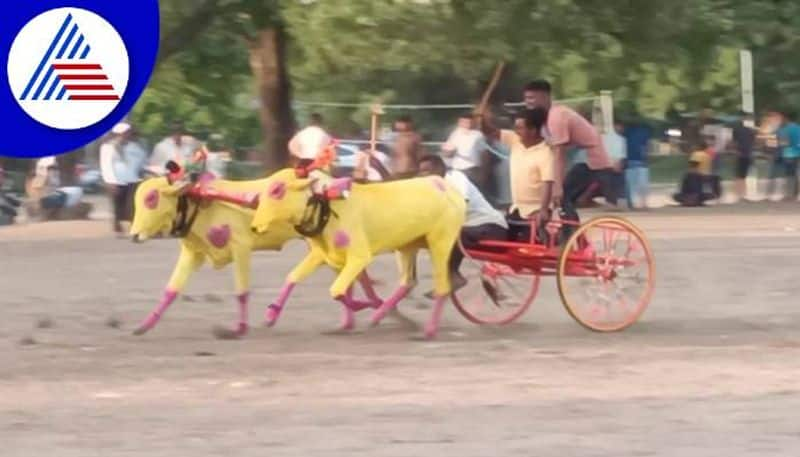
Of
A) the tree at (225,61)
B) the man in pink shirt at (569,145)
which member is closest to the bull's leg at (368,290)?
the man in pink shirt at (569,145)

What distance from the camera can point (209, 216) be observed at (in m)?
12.4

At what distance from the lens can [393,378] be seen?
10820 millimetres

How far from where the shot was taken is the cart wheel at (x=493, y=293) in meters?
13.2

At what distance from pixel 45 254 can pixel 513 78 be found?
14275 millimetres

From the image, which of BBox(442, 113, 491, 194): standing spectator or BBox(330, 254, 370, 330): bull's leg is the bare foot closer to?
BBox(330, 254, 370, 330): bull's leg

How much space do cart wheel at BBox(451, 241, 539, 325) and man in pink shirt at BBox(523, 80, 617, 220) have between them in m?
0.70

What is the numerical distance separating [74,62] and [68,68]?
1.52ft

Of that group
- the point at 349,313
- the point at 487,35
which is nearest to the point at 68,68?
the point at 487,35

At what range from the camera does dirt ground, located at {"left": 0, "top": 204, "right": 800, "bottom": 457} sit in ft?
28.8

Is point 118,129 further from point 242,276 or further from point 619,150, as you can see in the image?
point 242,276

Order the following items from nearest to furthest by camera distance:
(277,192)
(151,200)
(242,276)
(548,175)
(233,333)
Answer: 1. (277,192)
2. (151,200)
3. (242,276)
4. (548,175)
5. (233,333)

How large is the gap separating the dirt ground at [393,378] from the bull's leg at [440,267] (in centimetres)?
21

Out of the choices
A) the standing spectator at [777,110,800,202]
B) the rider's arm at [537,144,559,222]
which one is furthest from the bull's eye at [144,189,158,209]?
the standing spectator at [777,110,800,202]

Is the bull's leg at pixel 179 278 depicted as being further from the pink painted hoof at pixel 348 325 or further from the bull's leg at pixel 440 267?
the bull's leg at pixel 440 267
